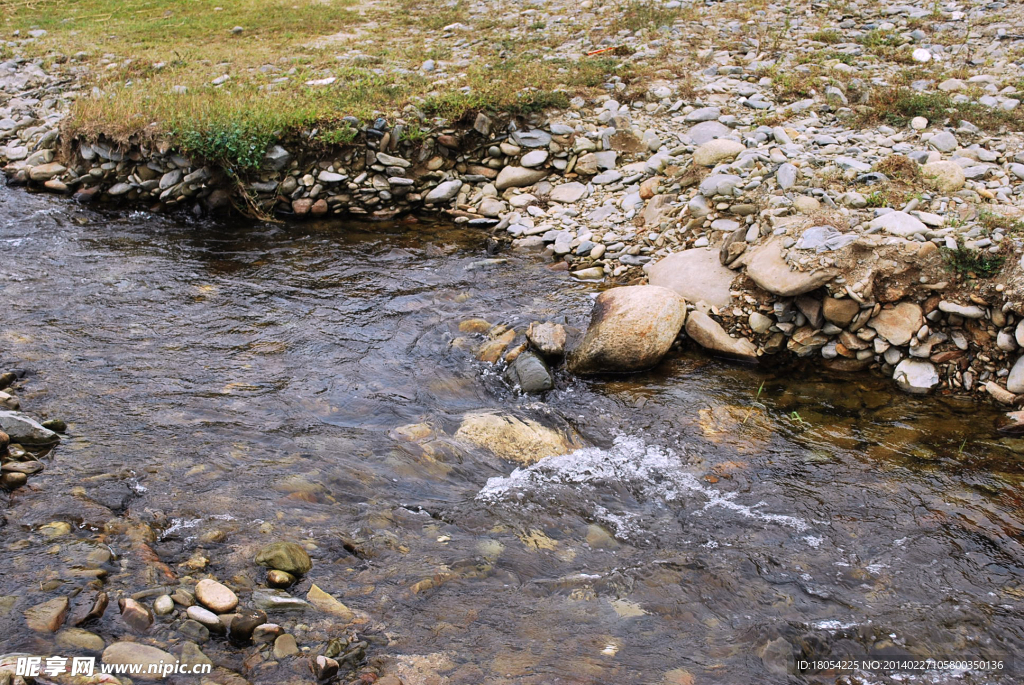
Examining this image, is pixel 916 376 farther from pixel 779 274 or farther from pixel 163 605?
pixel 163 605

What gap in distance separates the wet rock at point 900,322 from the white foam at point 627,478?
7.64ft

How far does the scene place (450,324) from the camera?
709 cm

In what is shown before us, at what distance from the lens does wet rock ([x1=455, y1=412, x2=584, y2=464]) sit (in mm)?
5355

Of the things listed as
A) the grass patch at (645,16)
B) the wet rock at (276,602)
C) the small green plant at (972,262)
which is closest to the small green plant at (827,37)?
the grass patch at (645,16)

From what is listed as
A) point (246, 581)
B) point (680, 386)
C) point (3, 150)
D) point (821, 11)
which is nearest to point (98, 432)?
point (246, 581)

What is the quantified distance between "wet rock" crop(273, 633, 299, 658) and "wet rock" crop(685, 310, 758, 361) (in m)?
4.50

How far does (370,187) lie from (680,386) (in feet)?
17.3

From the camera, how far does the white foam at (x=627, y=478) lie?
4.80m

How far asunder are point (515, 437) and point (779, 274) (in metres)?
2.89

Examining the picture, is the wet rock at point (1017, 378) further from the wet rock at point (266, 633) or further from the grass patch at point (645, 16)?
the grass patch at point (645, 16)

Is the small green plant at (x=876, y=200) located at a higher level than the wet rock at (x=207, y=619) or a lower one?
higher

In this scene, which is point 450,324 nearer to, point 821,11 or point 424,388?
point 424,388

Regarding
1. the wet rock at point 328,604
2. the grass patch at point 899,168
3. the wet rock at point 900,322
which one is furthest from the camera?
the grass patch at point 899,168

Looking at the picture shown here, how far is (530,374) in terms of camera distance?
6164mm
